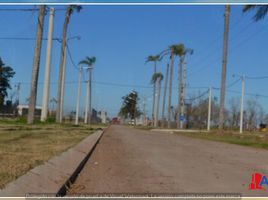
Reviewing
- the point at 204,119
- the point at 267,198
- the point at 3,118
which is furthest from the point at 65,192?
the point at 204,119

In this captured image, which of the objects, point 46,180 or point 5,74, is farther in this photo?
point 5,74

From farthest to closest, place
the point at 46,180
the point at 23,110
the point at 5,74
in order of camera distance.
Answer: the point at 23,110 < the point at 5,74 < the point at 46,180

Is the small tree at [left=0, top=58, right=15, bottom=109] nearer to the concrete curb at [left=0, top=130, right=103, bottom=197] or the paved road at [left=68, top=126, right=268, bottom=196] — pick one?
the concrete curb at [left=0, top=130, right=103, bottom=197]

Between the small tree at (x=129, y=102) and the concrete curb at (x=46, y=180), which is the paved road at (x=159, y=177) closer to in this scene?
the concrete curb at (x=46, y=180)

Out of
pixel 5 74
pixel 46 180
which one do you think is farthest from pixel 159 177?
pixel 5 74

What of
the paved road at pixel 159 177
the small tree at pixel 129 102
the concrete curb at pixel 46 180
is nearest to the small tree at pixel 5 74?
the concrete curb at pixel 46 180

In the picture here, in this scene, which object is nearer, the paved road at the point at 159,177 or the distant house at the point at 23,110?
the paved road at the point at 159,177

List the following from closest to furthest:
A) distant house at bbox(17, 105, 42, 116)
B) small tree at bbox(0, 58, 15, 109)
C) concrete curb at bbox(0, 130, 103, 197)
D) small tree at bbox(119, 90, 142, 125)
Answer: concrete curb at bbox(0, 130, 103, 197), small tree at bbox(0, 58, 15, 109), small tree at bbox(119, 90, 142, 125), distant house at bbox(17, 105, 42, 116)

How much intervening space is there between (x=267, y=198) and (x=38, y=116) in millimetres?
27039

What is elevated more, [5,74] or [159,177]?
[5,74]

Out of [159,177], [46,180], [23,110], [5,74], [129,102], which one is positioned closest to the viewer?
[46,180]

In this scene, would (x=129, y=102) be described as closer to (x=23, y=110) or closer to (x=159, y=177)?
(x=159, y=177)

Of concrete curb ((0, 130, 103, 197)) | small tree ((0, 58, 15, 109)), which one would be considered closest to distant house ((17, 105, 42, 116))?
concrete curb ((0, 130, 103, 197))

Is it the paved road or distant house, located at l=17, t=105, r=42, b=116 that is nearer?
the paved road
